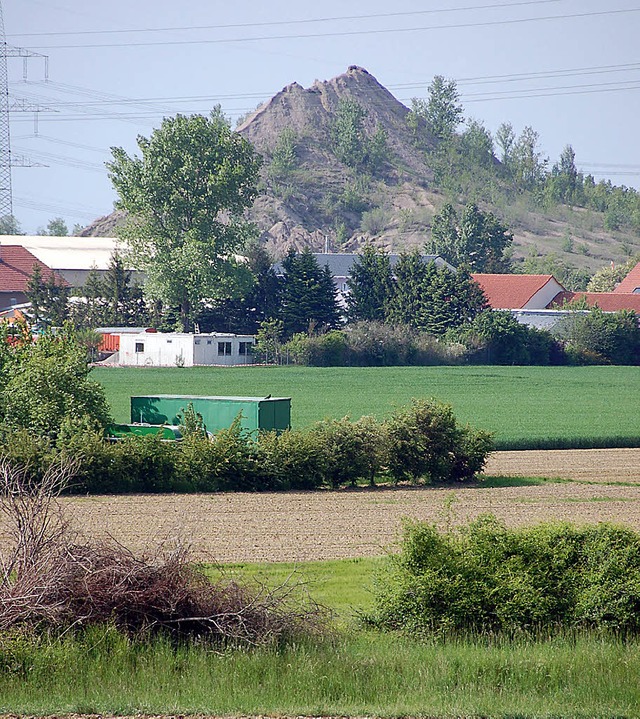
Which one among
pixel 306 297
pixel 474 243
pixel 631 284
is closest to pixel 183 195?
pixel 306 297

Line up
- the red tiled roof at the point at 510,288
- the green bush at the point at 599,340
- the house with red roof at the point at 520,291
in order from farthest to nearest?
the house with red roof at the point at 520,291
the red tiled roof at the point at 510,288
the green bush at the point at 599,340

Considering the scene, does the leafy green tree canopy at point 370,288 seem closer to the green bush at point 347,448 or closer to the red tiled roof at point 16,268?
the red tiled roof at point 16,268

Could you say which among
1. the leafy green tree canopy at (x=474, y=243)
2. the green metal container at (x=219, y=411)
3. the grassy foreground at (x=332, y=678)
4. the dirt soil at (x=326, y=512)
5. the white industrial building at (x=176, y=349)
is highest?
the leafy green tree canopy at (x=474, y=243)

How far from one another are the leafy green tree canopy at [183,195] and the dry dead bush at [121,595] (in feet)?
229

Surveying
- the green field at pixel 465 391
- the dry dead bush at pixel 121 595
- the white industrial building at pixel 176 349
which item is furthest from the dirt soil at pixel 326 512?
the white industrial building at pixel 176 349

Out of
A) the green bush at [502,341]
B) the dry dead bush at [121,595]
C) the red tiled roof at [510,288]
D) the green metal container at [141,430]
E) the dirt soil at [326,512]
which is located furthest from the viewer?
the red tiled roof at [510,288]

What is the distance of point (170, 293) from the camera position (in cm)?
8012

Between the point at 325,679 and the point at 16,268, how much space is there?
101 meters

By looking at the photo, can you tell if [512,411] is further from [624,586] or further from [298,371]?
[624,586]

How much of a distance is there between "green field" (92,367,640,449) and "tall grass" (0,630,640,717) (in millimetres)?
25006

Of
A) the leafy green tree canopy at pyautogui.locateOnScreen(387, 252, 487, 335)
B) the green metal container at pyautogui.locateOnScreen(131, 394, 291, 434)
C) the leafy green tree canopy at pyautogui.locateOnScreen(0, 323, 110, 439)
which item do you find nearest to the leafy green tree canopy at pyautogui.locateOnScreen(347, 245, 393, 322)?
the leafy green tree canopy at pyautogui.locateOnScreen(387, 252, 487, 335)

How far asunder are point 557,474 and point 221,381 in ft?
104

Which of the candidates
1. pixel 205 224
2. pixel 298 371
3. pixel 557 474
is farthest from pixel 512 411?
pixel 205 224

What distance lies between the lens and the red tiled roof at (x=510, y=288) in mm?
105625
